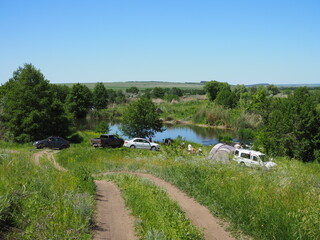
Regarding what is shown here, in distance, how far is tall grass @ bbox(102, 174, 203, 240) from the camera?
8.09 m

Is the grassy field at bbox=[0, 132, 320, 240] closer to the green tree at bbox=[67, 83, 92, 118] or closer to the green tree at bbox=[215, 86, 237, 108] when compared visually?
the green tree at bbox=[215, 86, 237, 108]

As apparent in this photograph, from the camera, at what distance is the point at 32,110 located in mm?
41719

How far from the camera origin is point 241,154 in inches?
1048

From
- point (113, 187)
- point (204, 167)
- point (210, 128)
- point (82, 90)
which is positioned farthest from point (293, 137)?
point (82, 90)

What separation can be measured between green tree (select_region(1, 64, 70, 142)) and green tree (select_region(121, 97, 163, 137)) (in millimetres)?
8402

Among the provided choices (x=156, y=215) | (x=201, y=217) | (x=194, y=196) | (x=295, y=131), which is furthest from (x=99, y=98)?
(x=156, y=215)

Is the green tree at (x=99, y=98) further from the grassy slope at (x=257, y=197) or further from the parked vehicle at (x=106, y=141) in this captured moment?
the grassy slope at (x=257, y=197)

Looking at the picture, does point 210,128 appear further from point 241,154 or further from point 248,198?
point 248,198

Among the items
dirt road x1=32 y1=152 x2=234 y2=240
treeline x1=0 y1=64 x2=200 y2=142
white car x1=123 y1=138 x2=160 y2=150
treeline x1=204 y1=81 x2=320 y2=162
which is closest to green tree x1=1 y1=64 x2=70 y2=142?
treeline x1=0 y1=64 x2=200 y2=142

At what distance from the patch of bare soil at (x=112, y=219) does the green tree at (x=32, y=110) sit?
3114 centimetres

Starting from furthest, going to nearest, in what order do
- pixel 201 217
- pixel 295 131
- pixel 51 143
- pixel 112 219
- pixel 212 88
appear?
pixel 212 88, pixel 51 143, pixel 295 131, pixel 201 217, pixel 112 219

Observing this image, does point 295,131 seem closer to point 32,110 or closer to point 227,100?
point 32,110

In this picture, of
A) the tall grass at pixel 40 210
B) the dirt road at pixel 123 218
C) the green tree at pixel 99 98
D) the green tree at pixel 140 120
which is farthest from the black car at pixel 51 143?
the green tree at pixel 99 98

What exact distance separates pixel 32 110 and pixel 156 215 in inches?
1431
